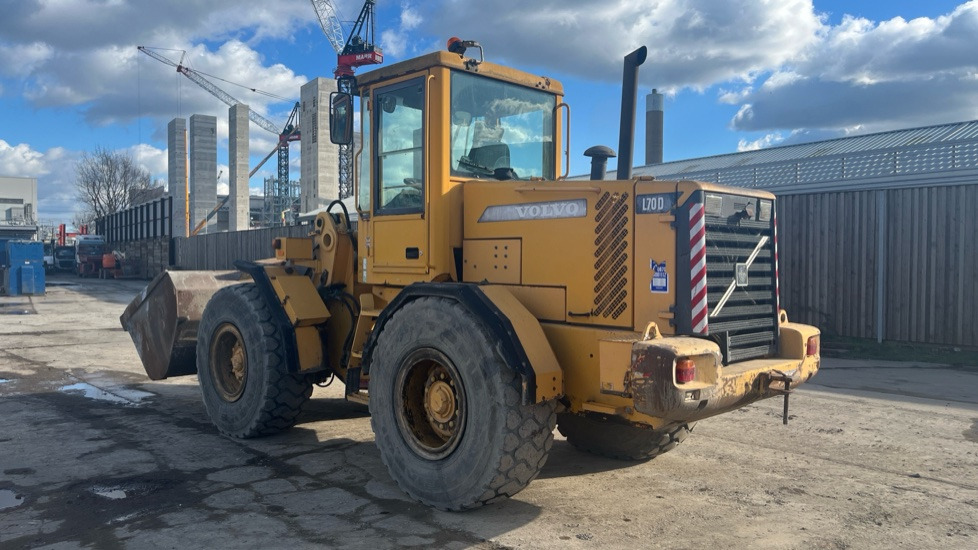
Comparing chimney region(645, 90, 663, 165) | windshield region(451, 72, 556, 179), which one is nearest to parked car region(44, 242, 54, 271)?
chimney region(645, 90, 663, 165)

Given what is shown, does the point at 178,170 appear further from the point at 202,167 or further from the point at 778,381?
the point at 778,381

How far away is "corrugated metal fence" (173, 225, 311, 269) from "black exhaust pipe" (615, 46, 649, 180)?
55.6 feet

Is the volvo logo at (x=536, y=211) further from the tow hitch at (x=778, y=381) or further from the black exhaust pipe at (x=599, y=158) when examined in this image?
the tow hitch at (x=778, y=381)

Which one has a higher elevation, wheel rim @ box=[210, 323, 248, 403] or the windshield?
→ the windshield

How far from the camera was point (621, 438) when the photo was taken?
5832 mm

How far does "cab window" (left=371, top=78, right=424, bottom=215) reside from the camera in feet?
18.1

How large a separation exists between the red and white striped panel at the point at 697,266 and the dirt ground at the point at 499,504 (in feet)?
4.19

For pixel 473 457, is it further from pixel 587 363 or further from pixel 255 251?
pixel 255 251

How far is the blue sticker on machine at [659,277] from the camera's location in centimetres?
445

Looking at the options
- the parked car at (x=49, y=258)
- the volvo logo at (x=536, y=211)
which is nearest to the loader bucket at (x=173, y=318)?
the volvo logo at (x=536, y=211)

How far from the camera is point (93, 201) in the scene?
58.8 metres

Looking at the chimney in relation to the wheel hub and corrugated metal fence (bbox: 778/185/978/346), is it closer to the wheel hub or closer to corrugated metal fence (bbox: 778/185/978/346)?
corrugated metal fence (bbox: 778/185/978/346)

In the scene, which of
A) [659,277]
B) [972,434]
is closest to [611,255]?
[659,277]

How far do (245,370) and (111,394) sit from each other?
3.39 meters
